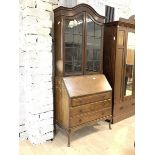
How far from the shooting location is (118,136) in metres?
2.86

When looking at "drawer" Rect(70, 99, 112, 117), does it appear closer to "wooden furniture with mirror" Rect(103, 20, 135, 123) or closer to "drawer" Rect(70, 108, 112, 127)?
"drawer" Rect(70, 108, 112, 127)

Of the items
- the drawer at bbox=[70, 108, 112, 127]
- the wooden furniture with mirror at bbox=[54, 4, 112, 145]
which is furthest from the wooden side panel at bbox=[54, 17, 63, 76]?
the drawer at bbox=[70, 108, 112, 127]

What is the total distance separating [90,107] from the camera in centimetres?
276

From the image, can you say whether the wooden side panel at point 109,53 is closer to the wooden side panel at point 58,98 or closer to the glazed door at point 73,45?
the glazed door at point 73,45

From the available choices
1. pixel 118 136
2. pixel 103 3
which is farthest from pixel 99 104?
pixel 103 3

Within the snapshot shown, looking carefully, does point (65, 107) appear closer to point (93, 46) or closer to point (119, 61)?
point (93, 46)

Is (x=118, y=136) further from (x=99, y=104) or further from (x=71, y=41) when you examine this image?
(x=71, y=41)

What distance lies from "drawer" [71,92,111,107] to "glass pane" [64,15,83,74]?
17.0 inches

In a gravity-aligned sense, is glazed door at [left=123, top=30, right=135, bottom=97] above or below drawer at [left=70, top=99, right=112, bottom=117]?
above

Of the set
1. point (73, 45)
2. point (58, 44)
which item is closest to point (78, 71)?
point (73, 45)

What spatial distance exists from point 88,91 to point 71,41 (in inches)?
31.0

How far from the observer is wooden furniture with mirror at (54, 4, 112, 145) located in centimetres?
260

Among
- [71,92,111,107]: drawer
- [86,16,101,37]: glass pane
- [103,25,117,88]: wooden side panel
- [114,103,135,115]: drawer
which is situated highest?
[86,16,101,37]: glass pane

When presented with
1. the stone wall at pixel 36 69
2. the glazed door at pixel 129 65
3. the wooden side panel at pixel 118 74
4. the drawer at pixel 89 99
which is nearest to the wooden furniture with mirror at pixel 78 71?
the drawer at pixel 89 99
